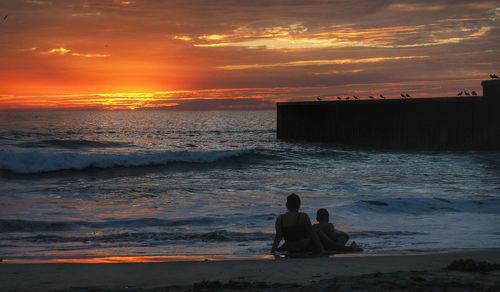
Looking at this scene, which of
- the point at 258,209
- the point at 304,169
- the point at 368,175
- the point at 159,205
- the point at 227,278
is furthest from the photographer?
the point at 304,169

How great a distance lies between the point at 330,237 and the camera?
984cm

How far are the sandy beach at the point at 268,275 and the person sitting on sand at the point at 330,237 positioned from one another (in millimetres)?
414

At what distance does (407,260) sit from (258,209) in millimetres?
6571

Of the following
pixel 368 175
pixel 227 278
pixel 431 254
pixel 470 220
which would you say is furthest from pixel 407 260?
pixel 368 175

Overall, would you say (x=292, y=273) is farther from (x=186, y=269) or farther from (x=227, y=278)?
(x=186, y=269)

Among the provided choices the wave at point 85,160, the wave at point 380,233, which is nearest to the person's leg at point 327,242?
the wave at point 380,233

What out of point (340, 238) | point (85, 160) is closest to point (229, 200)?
point (340, 238)

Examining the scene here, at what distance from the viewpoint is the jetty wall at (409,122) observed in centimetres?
2902

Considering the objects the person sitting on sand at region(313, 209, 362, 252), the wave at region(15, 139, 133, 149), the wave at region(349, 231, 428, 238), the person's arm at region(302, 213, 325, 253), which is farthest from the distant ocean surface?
the wave at region(15, 139, 133, 149)

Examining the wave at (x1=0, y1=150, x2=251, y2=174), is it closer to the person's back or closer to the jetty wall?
the jetty wall

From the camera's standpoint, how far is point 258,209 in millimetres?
14977

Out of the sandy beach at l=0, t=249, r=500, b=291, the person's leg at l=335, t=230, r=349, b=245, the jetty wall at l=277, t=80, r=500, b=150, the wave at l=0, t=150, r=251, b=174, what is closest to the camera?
the sandy beach at l=0, t=249, r=500, b=291

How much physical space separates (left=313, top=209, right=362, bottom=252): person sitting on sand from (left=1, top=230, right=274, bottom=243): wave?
63.3 inches

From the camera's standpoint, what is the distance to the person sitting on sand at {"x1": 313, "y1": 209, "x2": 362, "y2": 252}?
9711mm
